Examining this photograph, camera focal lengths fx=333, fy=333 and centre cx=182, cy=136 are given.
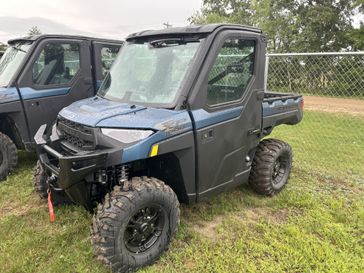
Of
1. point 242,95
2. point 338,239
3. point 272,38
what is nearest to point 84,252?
point 242,95

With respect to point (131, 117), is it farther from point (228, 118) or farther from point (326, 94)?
point (326, 94)

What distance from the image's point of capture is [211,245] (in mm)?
3303

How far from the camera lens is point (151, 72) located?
329 cm

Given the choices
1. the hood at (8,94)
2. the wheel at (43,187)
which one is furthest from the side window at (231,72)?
the hood at (8,94)

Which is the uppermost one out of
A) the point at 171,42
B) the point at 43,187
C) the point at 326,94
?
the point at 171,42

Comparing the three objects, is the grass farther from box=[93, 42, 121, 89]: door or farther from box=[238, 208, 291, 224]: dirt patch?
box=[93, 42, 121, 89]: door

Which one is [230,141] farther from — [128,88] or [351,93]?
[351,93]

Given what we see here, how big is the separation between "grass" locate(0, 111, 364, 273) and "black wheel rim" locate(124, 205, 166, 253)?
0.71ft

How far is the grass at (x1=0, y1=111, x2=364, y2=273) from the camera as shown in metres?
3.01

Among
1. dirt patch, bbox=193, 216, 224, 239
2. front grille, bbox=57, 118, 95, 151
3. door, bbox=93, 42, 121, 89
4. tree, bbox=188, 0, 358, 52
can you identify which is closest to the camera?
front grille, bbox=57, 118, 95, 151

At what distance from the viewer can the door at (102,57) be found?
Answer: 5660mm

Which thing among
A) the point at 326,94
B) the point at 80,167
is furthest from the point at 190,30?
the point at 326,94

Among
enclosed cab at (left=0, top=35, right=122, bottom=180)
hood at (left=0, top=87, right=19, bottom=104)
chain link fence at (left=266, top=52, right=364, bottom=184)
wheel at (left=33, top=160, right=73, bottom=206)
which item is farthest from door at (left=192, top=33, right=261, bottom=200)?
hood at (left=0, top=87, right=19, bottom=104)

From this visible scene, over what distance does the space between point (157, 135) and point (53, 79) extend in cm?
322
